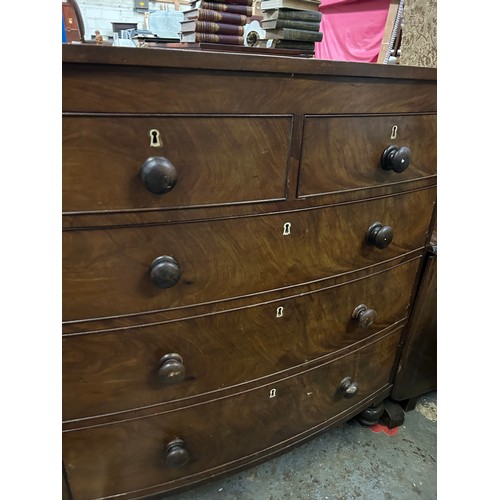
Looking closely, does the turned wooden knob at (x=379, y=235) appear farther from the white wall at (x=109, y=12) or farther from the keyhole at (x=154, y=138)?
the white wall at (x=109, y=12)

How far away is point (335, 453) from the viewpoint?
1218 mm

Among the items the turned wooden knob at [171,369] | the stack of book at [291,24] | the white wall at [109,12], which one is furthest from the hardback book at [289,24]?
the white wall at [109,12]

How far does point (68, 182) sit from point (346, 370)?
0.83 m

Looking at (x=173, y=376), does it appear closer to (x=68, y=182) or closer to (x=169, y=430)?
(x=169, y=430)

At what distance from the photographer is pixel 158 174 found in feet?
1.89

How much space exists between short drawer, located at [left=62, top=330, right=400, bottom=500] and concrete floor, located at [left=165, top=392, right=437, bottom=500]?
0.17 m

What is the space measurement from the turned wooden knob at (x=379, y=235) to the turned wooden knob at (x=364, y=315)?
0.58 ft

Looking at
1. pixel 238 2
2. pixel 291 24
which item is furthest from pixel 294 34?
pixel 238 2

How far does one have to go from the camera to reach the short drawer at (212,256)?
644mm

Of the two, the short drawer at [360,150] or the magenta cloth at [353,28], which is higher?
the magenta cloth at [353,28]

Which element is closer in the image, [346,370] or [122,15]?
[346,370]

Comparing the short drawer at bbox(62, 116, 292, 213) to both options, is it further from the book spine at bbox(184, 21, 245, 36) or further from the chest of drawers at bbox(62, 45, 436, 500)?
the book spine at bbox(184, 21, 245, 36)

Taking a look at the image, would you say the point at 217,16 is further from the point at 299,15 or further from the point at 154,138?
the point at 154,138
